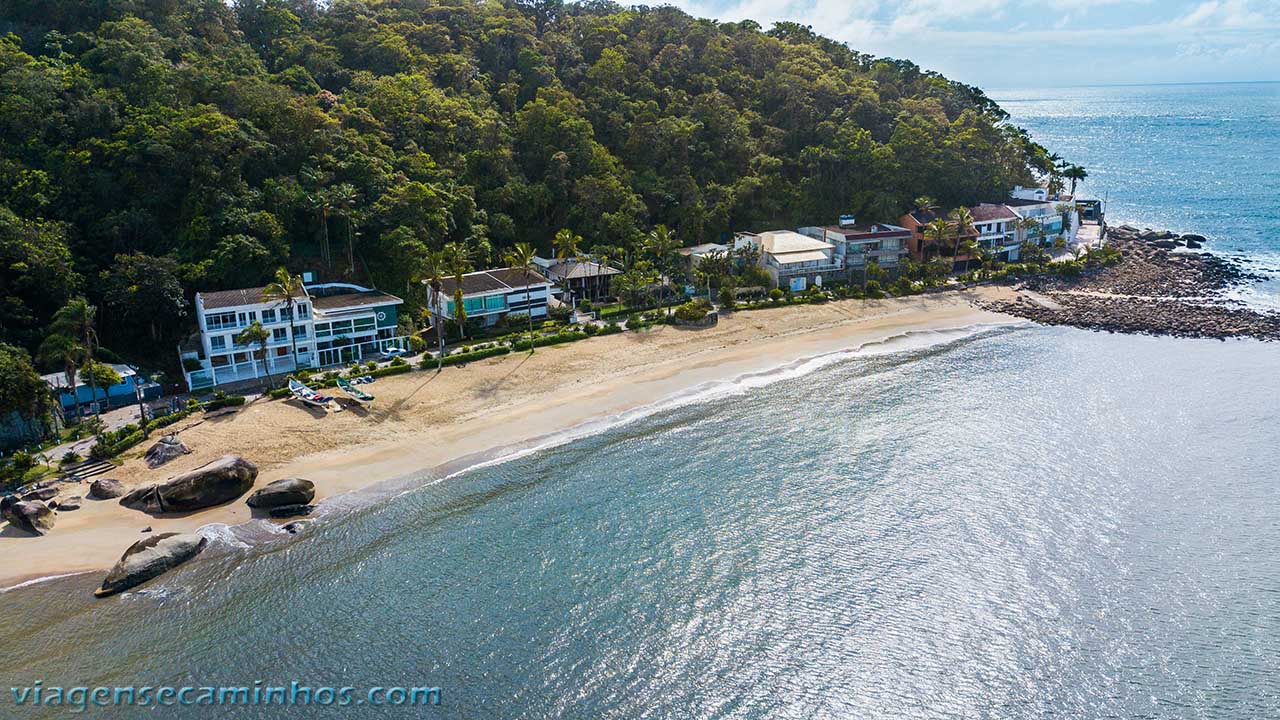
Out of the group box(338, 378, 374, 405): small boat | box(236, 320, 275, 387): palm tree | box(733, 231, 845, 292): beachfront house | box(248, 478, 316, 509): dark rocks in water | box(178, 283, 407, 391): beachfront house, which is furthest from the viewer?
box(733, 231, 845, 292): beachfront house

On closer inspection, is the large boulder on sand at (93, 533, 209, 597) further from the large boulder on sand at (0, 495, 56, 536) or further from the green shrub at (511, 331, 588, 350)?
the green shrub at (511, 331, 588, 350)

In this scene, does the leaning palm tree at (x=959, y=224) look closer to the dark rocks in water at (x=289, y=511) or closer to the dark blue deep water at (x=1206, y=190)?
the dark blue deep water at (x=1206, y=190)

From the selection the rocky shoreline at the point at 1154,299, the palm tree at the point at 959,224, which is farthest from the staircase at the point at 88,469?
the palm tree at the point at 959,224

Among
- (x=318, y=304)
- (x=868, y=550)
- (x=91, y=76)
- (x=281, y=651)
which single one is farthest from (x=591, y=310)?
(x=91, y=76)

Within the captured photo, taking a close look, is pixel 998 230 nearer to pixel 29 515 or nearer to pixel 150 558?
pixel 150 558

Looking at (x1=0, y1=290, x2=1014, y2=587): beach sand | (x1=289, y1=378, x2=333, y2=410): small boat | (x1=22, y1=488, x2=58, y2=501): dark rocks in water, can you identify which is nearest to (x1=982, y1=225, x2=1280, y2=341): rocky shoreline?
(x1=0, y1=290, x2=1014, y2=587): beach sand

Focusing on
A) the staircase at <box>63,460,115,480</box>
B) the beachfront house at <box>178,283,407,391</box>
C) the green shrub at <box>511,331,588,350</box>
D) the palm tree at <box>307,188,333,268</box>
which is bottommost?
the staircase at <box>63,460,115,480</box>
